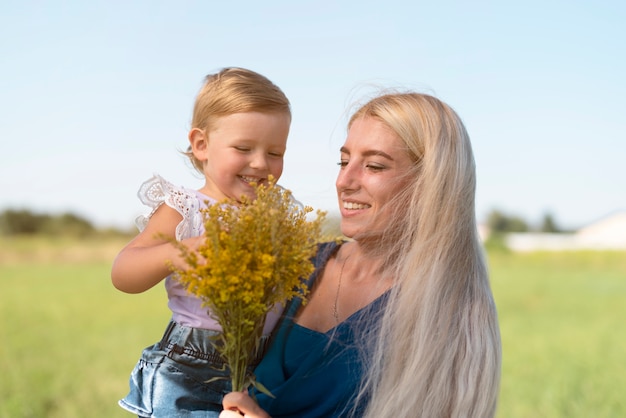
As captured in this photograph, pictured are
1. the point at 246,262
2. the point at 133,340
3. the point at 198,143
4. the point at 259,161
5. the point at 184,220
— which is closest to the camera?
the point at 246,262

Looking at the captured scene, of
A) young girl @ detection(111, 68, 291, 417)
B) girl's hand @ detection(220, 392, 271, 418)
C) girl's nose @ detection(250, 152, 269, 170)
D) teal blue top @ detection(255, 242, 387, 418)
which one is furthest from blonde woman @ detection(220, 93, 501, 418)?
girl's hand @ detection(220, 392, 271, 418)

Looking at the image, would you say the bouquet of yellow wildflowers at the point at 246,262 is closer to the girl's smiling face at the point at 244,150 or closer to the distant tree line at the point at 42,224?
the girl's smiling face at the point at 244,150

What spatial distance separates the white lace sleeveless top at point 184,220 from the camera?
9.03 feet

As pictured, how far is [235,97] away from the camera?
2863 mm

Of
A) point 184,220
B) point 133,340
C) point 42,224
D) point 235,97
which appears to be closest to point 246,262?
point 184,220

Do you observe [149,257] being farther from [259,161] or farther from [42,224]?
[42,224]

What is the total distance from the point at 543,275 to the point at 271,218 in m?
24.1

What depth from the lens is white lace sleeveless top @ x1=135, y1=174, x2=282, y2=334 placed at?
275cm

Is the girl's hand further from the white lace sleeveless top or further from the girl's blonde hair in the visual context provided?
the girl's blonde hair

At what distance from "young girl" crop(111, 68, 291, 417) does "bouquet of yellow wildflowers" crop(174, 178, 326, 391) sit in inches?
18.8

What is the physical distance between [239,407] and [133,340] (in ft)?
33.3

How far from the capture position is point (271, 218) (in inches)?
86.2

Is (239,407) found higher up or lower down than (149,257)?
lower down

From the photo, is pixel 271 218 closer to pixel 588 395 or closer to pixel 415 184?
pixel 415 184
